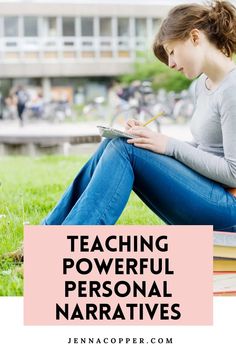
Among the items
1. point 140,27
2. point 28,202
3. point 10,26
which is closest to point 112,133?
point 28,202

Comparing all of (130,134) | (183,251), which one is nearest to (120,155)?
(130,134)

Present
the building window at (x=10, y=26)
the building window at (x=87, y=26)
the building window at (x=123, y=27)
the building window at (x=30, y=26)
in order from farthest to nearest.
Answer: the building window at (x=30, y=26)
the building window at (x=10, y=26)
the building window at (x=123, y=27)
the building window at (x=87, y=26)

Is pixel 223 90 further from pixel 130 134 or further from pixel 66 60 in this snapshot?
pixel 66 60

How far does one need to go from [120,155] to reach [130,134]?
4 centimetres

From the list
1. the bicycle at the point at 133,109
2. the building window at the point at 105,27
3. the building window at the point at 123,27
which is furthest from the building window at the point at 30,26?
the bicycle at the point at 133,109

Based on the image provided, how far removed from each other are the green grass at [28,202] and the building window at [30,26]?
6171 mm

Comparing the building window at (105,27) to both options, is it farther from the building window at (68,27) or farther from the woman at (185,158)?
the woman at (185,158)

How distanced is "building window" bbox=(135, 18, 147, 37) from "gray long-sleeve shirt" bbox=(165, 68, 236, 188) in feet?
25.6

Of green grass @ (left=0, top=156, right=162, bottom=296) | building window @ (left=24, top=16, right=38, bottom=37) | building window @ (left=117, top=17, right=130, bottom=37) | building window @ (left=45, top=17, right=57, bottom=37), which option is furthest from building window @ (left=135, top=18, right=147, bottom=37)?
green grass @ (left=0, top=156, right=162, bottom=296)

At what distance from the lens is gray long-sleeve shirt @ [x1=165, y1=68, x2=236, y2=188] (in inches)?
55.1

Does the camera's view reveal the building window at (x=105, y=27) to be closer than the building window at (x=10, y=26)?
Yes

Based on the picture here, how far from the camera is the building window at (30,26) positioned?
374 inches

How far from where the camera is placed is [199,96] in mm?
1505

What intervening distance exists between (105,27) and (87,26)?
8.6 inches
